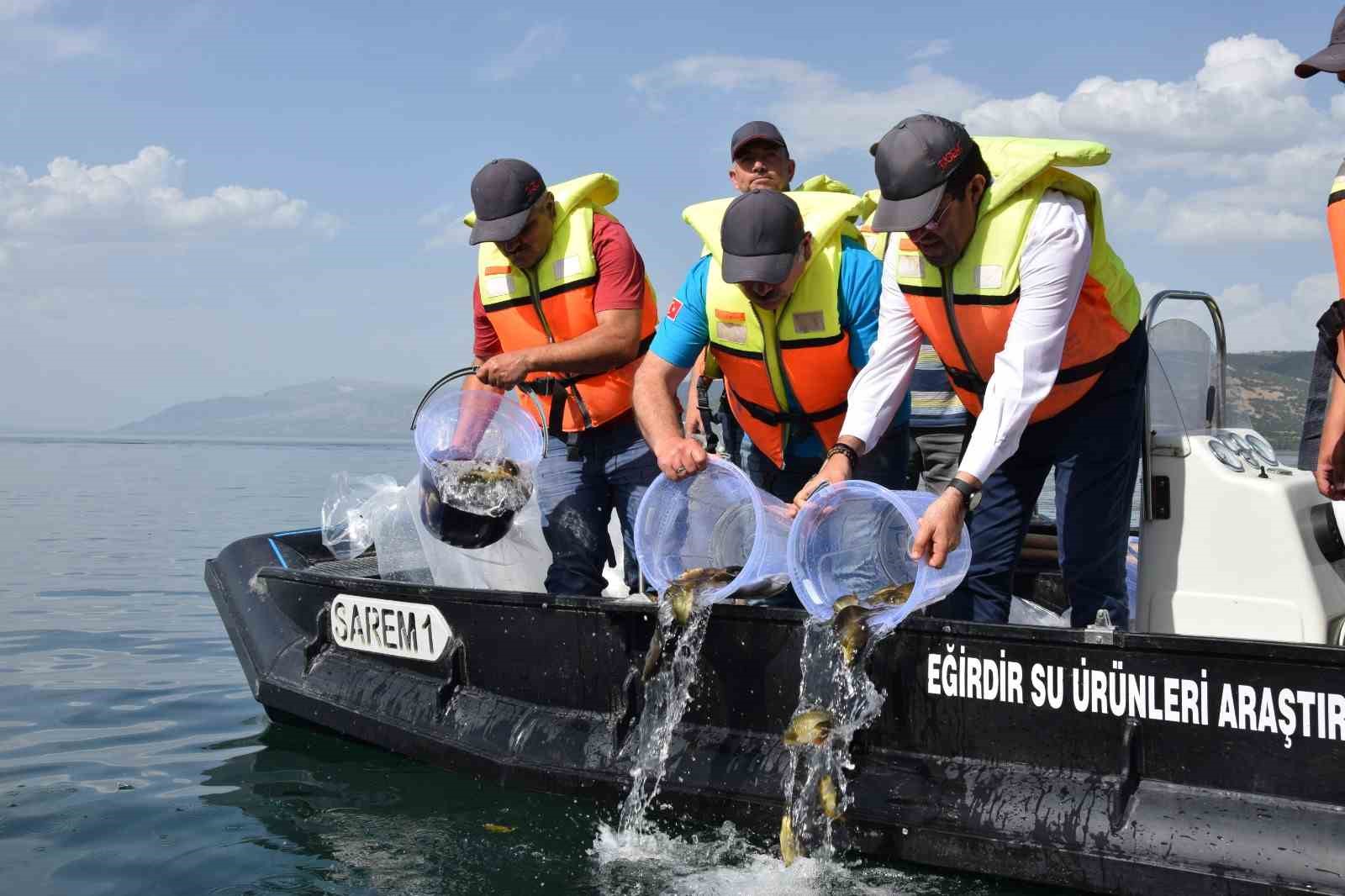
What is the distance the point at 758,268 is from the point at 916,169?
0.71m

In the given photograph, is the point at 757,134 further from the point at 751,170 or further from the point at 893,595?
the point at 893,595

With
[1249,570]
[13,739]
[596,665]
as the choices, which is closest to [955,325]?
[1249,570]

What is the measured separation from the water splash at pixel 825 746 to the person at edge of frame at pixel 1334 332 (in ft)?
4.50

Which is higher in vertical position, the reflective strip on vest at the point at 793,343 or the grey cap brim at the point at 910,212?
the grey cap brim at the point at 910,212

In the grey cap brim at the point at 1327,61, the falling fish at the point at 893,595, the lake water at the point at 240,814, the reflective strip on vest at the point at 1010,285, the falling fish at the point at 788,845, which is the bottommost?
the lake water at the point at 240,814

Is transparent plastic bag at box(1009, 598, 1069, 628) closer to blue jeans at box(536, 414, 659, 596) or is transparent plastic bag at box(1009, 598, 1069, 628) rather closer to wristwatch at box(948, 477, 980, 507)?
blue jeans at box(536, 414, 659, 596)

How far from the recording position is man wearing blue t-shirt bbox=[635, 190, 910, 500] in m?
4.22

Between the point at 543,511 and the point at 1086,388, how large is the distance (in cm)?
222

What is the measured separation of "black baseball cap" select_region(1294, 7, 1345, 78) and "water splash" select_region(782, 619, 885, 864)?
1955 mm

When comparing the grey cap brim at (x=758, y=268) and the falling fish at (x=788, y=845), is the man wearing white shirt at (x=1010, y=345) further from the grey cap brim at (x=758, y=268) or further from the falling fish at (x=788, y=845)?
the falling fish at (x=788, y=845)

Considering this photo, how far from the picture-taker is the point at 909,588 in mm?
4059

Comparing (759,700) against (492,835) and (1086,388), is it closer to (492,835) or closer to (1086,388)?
(492,835)

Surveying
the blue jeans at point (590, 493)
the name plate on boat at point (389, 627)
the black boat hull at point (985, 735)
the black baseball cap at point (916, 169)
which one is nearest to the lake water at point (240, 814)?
the black boat hull at point (985, 735)

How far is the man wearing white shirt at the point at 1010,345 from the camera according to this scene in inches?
144
